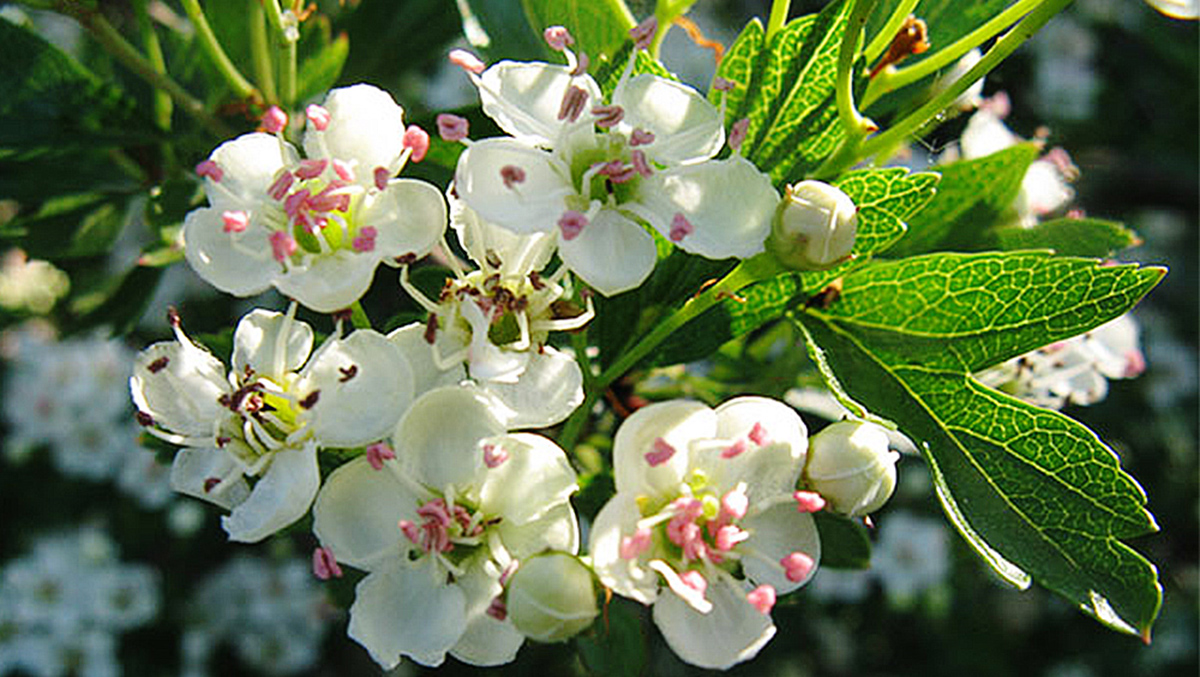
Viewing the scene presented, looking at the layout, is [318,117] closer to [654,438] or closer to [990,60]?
[654,438]

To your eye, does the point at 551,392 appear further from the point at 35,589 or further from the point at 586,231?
the point at 35,589

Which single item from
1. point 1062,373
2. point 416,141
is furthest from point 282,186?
point 1062,373

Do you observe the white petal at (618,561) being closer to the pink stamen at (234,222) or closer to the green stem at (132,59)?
the pink stamen at (234,222)

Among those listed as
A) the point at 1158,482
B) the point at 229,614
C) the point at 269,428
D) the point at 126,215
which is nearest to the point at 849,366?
the point at 269,428

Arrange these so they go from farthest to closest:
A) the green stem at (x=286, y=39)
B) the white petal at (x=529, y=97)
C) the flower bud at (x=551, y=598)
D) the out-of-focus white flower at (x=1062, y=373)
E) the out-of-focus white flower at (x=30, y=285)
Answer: the out-of-focus white flower at (x=30, y=285)
the out-of-focus white flower at (x=1062, y=373)
the green stem at (x=286, y=39)
the white petal at (x=529, y=97)
the flower bud at (x=551, y=598)

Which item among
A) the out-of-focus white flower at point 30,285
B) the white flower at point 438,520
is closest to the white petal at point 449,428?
the white flower at point 438,520

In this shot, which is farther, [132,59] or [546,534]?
[132,59]

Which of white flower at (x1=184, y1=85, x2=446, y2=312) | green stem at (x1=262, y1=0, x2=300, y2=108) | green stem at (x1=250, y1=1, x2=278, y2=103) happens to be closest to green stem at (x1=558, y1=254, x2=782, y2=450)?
white flower at (x1=184, y1=85, x2=446, y2=312)
